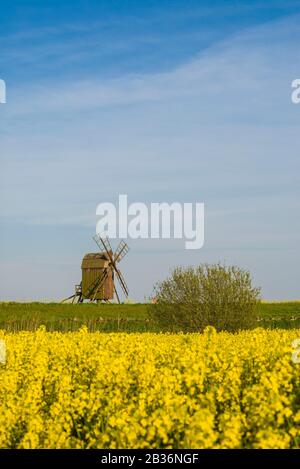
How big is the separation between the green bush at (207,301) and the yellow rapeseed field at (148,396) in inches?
590

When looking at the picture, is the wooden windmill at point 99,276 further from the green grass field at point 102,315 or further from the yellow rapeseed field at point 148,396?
the yellow rapeseed field at point 148,396

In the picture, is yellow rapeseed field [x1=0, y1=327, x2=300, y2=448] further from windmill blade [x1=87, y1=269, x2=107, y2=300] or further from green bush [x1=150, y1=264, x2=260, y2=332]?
windmill blade [x1=87, y1=269, x2=107, y2=300]

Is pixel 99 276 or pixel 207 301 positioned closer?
pixel 207 301

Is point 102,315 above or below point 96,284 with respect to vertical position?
below

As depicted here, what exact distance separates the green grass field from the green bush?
35.3 feet

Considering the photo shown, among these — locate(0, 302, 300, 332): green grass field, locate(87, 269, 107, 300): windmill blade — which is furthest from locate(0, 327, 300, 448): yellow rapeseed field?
locate(87, 269, 107, 300): windmill blade

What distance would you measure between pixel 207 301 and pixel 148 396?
20.2 metres

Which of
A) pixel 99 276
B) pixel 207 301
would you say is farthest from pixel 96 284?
pixel 207 301

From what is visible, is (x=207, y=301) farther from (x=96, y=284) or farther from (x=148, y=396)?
(x=96, y=284)

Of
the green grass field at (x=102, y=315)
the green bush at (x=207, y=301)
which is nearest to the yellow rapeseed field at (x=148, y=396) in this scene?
the green bush at (x=207, y=301)

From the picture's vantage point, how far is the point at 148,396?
1095cm

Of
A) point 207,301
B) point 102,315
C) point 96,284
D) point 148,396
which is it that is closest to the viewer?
point 148,396

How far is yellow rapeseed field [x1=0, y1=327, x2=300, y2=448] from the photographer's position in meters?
8.57
